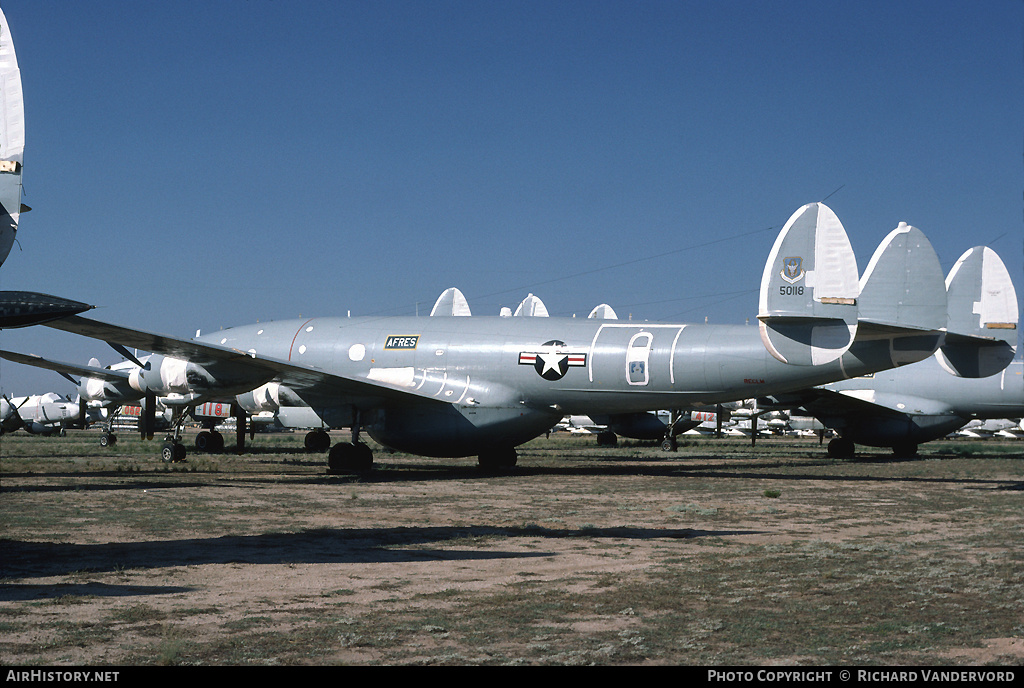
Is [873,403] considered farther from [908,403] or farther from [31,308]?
[31,308]

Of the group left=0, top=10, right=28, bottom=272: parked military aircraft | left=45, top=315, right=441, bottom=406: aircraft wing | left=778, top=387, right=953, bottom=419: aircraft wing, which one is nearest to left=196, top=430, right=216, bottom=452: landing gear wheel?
left=45, top=315, right=441, bottom=406: aircraft wing

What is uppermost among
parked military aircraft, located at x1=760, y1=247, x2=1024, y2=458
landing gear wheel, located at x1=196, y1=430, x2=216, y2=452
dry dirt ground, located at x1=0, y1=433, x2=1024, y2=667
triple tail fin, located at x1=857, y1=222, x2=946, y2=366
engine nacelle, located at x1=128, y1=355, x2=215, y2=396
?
triple tail fin, located at x1=857, y1=222, x2=946, y2=366

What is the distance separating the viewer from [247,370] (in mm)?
21891

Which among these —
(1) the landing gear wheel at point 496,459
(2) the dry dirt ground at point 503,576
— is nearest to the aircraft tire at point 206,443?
(1) the landing gear wheel at point 496,459

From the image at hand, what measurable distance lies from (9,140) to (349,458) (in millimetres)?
15460

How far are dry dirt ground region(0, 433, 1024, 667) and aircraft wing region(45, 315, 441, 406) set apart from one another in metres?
3.34

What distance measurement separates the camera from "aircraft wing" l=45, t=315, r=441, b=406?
757 inches

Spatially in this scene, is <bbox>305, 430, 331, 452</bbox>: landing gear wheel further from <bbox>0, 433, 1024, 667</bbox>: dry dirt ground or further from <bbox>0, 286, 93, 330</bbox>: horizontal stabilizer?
<bbox>0, 286, 93, 330</bbox>: horizontal stabilizer

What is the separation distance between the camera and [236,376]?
73.0 ft

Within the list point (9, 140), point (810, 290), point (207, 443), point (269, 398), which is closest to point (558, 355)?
point (810, 290)

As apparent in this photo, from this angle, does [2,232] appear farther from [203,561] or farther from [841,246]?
[841,246]

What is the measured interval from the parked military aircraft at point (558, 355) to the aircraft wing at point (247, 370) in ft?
0.16

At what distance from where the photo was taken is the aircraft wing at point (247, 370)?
19219 mm

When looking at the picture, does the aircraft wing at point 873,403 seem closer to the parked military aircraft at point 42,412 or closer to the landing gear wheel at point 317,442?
the landing gear wheel at point 317,442
